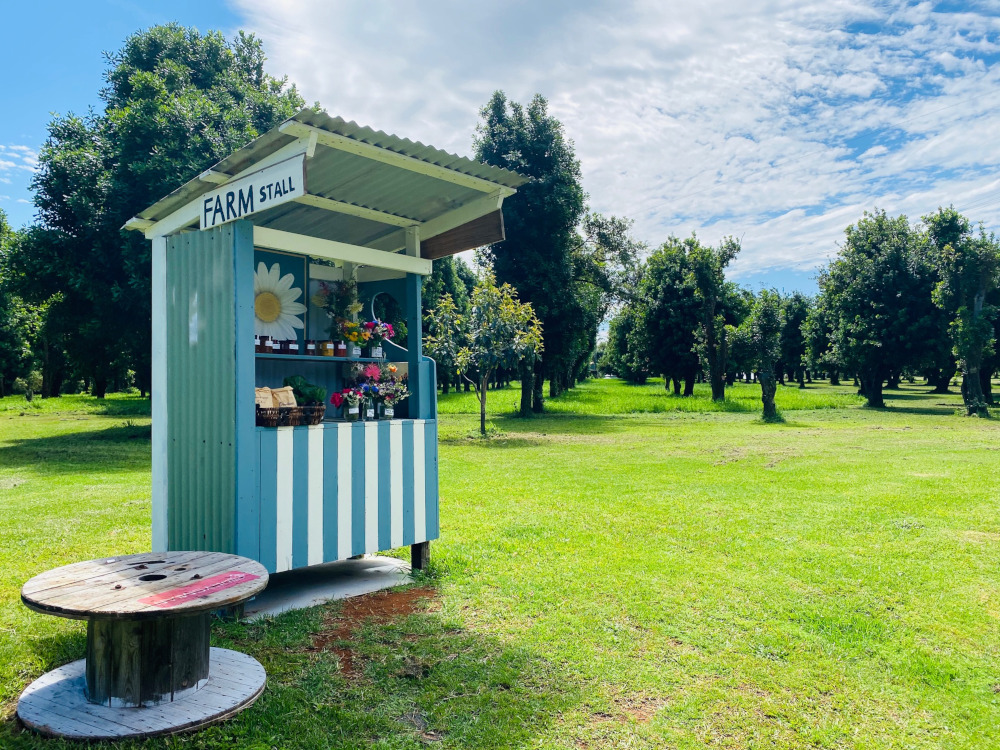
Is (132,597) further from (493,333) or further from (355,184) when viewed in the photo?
(493,333)

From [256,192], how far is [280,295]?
1495 millimetres

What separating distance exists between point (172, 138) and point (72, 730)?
15894 mm

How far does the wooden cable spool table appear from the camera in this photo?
322 centimetres

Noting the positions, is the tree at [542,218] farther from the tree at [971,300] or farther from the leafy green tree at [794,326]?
the leafy green tree at [794,326]

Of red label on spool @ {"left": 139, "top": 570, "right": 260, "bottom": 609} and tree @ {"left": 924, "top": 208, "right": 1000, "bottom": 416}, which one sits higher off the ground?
tree @ {"left": 924, "top": 208, "right": 1000, "bottom": 416}

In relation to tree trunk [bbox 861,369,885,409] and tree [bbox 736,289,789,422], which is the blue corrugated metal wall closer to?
tree [bbox 736,289,789,422]

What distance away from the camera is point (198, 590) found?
350 cm

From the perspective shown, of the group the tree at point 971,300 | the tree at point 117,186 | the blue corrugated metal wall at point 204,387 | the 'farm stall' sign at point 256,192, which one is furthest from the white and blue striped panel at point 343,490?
the tree at point 971,300

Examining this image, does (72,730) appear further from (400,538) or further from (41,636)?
(400,538)

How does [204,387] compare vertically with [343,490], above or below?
above

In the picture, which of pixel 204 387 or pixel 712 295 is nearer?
pixel 204 387

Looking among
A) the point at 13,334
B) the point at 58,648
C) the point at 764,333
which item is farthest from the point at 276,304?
the point at 13,334

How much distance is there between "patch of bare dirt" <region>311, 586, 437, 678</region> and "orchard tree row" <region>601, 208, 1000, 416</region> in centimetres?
2013

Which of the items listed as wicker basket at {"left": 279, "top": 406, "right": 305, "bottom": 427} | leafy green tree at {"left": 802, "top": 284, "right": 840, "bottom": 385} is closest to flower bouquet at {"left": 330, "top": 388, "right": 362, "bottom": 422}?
wicker basket at {"left": 279, "top": 406, "right": 305, "bottom": 427}
